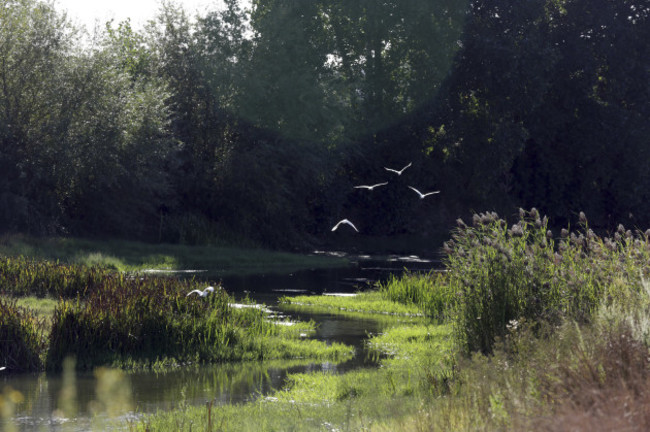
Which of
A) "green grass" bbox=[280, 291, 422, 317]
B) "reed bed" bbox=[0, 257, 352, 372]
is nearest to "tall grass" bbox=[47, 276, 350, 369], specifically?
"reed bed" bbox=[0, 257, 352, 372]

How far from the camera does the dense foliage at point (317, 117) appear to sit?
37.7 meters

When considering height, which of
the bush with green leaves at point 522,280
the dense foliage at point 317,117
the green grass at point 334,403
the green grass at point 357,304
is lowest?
the green grass at point 334,403

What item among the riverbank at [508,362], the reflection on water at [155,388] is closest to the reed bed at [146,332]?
the reflection on water at [155,388]

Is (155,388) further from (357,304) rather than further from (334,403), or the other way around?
(357,304)

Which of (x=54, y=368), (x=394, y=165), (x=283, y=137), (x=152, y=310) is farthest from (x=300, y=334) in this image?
(x=394, y=165)

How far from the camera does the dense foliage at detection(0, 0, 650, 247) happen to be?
37719mm

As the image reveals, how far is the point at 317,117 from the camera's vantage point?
45.9m

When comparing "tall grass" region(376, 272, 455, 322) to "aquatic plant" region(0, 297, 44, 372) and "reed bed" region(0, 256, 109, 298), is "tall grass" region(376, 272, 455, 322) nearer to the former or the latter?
"reed bed" region(0, 256, 109, 298)

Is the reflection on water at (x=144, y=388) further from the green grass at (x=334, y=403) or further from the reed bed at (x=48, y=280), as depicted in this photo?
the reed bed at (x=48, y=280)

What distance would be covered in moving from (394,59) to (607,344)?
47269mm

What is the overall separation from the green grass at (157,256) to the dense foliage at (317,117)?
2.28m

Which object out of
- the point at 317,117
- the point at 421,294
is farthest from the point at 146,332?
the point at 317,117

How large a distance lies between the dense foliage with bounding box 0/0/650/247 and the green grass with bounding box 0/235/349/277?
2281mm

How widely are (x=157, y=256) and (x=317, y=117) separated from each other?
1320cm
